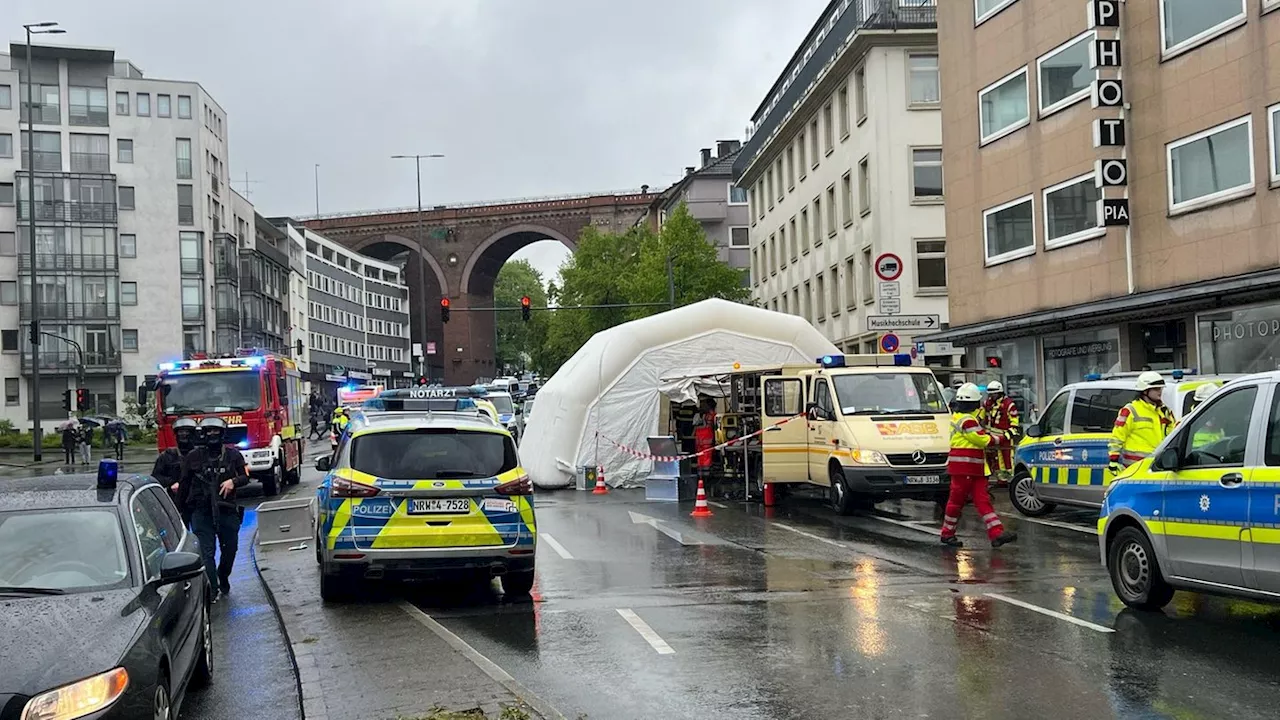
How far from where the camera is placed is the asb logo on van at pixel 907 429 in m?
17.6

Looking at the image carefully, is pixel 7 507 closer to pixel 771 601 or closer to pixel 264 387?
pixel 771 601

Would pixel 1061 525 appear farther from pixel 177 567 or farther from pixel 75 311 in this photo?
pixel 75 311

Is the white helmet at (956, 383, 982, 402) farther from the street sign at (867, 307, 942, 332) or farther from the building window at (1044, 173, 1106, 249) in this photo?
the building window at (1044, 173, 1106, 249)

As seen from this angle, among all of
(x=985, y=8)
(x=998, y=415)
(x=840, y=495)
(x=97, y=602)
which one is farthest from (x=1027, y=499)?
(x=985, y=8)

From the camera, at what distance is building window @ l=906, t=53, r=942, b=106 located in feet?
133

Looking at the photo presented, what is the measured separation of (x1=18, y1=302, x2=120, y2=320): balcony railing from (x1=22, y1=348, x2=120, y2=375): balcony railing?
83.2 inches

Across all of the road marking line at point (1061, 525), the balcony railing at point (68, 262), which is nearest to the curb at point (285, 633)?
the road marking line at point (1061, 525)

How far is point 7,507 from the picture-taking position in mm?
6770

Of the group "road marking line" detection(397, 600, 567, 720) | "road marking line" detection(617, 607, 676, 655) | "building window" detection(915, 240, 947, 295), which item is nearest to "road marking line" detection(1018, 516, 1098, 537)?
"road marking line" detection(617, 607, 676, 655)

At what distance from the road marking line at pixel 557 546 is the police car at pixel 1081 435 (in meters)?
6.46

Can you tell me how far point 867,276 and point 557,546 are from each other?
1140 inches

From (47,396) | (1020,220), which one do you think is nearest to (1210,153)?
(1020,220)

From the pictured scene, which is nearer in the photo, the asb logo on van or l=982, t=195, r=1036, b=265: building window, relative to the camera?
the asb logo on van

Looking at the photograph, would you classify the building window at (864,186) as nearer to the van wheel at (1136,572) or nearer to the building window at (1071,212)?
the building window at (1071,212)
